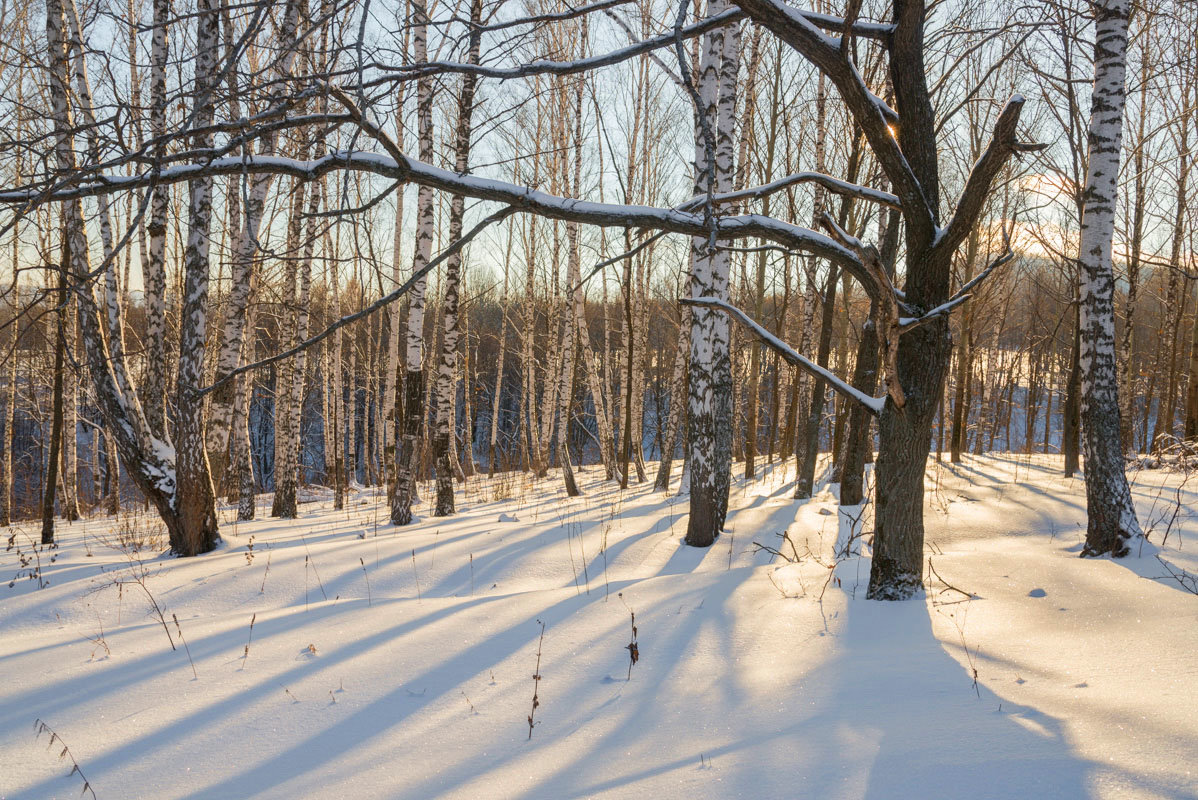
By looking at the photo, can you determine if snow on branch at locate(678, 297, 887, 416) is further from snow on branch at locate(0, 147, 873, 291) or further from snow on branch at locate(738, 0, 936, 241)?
snow on branch at locate(738, 0, 936, 241)

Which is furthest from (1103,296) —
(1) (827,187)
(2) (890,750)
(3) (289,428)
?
(3) (289,428)

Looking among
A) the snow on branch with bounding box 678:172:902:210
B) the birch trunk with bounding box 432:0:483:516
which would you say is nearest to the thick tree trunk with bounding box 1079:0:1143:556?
the snow on branch with bounding box 678:172:902:210

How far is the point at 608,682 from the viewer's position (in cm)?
295

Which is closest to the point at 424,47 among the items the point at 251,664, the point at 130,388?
the point at 130,388

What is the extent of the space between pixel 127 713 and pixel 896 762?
2905 mm

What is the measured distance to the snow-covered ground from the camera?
6.93 feet

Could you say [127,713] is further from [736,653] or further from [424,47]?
[424,47]

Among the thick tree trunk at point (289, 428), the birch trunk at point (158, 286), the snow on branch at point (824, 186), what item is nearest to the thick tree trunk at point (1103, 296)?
the snow on branch at point (824, 186)

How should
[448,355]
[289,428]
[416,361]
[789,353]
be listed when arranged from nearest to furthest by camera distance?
[789,353], [416,361], [448,355], [289,428]

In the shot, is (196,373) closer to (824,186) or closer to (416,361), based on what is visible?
(416,361)

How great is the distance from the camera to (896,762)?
6.82 ft

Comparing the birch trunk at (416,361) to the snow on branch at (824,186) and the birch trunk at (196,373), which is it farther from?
the snow on branch at (824,186)

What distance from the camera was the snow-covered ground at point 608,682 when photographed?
2.11 m

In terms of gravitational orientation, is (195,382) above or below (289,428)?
above
